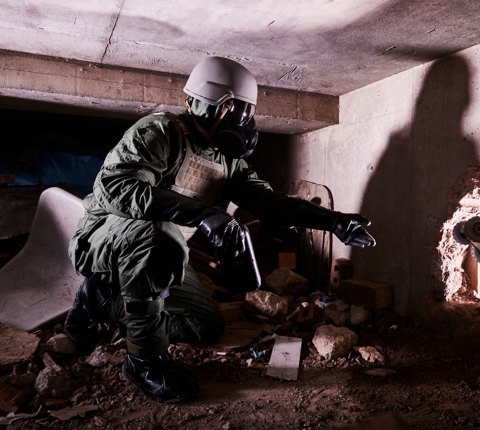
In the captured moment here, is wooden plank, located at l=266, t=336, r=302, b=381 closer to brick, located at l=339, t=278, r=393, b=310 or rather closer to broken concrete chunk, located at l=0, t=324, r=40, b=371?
brick, located at l=339, t=278, r=393, b=310

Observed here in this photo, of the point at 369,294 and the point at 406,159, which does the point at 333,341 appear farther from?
the point at 406,159

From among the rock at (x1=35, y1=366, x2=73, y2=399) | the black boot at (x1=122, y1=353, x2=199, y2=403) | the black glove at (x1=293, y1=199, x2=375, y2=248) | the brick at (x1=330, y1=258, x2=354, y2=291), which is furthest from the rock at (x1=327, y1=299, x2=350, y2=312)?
the rock at (x1=35, y1=366, x2=73, y2=399)

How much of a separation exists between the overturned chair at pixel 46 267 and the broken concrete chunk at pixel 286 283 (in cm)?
199

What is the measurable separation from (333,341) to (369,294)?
830 mm

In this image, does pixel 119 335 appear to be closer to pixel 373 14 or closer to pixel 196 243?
pixel 196 243

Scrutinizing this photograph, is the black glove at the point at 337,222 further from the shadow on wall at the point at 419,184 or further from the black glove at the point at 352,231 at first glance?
the shadow on wall at the point at 419,184

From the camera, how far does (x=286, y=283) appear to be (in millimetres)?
4324

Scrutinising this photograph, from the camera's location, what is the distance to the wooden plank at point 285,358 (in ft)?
8.70

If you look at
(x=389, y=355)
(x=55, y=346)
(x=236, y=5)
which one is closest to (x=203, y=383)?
(x=55, y=346)

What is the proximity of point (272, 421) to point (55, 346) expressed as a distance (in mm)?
1619

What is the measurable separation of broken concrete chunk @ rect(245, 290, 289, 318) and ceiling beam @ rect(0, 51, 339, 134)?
1.85 meters

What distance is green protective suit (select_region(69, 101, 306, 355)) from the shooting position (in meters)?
2.01

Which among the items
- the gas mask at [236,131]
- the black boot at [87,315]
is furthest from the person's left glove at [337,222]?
the black boot at [87,315]

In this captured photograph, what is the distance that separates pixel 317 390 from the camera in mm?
2432
